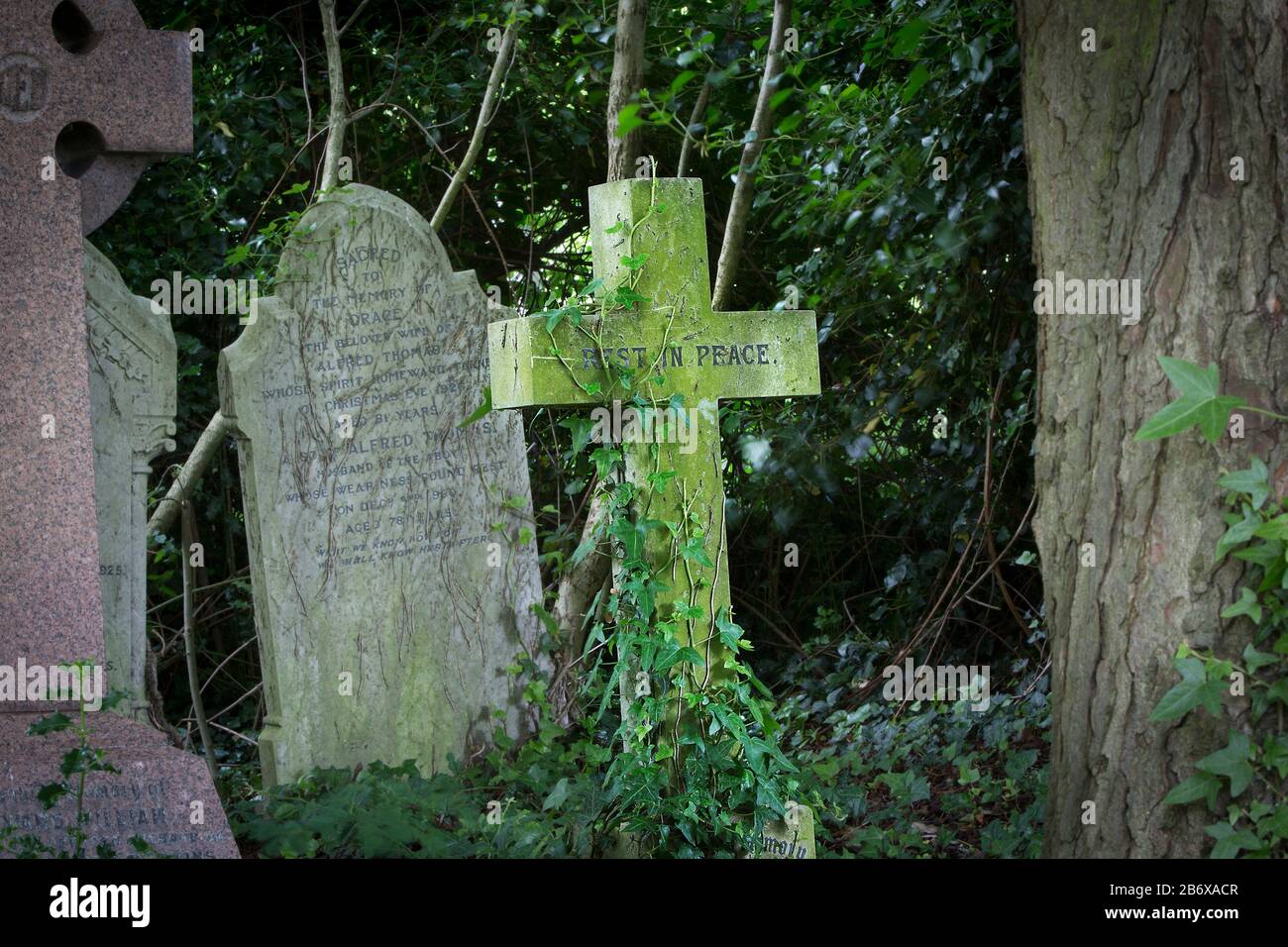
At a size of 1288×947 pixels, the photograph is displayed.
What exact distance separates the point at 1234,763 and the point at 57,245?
3.97 m

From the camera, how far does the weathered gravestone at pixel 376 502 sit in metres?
5.71

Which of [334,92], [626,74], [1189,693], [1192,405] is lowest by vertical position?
[1189,693]

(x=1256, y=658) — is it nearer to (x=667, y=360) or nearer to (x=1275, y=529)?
(x=1275, y=529)

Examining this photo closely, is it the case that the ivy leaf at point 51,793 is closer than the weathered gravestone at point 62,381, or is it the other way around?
the ivy leaf at point 51,793

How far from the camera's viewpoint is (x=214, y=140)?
7.83m

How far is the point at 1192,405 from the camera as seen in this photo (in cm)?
319

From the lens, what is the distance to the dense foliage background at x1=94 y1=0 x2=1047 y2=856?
528cm

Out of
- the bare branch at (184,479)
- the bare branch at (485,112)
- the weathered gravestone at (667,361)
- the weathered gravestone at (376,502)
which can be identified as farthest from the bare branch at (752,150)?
the bare branch at (184,479)

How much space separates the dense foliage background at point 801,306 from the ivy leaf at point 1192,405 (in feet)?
5.87

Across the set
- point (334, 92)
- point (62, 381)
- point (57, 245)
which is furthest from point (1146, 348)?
point (334, 92)

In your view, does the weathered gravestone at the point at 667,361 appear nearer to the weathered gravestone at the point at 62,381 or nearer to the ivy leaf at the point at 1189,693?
the ivy leaf at the point at 1189,693

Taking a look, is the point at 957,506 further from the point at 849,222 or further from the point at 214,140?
the point at 214,140

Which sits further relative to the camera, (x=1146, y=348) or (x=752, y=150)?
(x=752, y=150)

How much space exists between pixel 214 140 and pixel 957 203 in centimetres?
432
